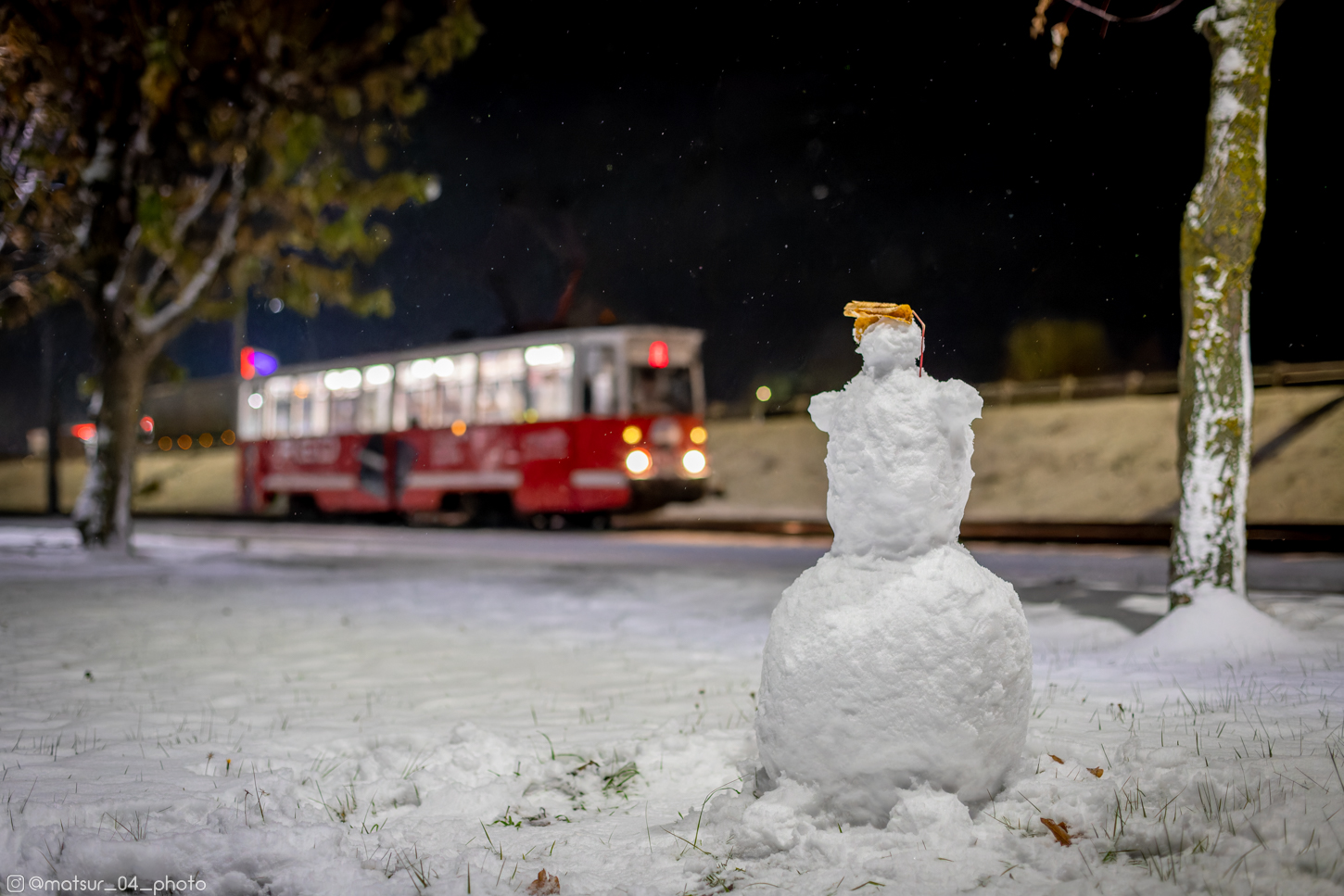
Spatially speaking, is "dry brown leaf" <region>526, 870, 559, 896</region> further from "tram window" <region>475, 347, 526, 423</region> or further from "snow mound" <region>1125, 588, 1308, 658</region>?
"tram window" <region>475, 347, 526, 423</region>

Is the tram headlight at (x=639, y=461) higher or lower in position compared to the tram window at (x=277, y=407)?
lower

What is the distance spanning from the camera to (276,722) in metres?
5.39

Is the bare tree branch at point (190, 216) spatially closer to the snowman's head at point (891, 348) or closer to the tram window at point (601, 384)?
the tram window at point (601, 384)

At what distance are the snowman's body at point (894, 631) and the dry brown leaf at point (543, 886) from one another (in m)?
0.91

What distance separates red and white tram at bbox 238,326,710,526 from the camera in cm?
1794

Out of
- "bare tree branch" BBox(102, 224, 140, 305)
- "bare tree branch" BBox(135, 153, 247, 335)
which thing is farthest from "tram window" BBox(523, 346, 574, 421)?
"bare tree branch" BBox(102, 224, 140, 305)

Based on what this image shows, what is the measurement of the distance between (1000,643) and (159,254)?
561 inches

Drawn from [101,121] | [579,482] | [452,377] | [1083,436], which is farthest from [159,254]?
[1083,436]

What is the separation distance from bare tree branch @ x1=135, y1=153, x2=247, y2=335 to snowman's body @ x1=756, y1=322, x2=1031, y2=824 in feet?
40.4

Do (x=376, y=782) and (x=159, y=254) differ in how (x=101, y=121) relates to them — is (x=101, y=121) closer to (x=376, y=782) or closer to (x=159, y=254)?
(x=159, y=254)

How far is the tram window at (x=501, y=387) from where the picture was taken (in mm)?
18891

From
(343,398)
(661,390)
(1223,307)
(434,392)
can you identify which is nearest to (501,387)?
(434,392)

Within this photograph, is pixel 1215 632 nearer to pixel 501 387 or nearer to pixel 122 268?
pixel 122 268

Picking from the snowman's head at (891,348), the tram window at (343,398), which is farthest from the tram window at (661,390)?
the snowman's head at (891,348)
